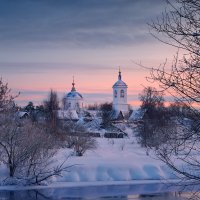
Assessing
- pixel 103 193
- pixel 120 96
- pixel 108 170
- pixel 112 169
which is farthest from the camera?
pixel 120 96

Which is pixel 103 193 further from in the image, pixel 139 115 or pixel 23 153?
pixel 139 115

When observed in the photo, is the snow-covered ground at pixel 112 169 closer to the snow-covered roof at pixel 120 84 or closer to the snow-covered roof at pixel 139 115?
the snow-covered roof at pixel 139 115

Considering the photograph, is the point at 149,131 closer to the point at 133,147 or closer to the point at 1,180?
the point at 133,147

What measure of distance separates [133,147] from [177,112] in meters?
35.3

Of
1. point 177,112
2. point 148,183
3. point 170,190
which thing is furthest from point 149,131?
point 177,112

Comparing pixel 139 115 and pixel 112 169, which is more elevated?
pixel 139 115

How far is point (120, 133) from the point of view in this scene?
53000 millimetres

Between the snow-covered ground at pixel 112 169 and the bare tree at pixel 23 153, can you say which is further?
the snow-covered ground at pixel 112 169

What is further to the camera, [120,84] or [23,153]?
[120,84]

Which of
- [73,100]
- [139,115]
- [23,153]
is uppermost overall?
[73,100]

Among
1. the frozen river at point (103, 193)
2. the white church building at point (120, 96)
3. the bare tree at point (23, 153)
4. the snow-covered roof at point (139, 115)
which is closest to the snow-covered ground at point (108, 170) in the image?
the bare tree at point (23, 153)

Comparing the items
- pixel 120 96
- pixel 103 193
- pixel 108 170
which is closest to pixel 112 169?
pixel 108 170

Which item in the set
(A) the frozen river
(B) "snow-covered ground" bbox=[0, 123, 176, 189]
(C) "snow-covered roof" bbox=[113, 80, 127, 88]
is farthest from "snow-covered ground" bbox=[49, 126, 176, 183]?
(C) "snow-covered roof" bbox=[113, 80, 127, 88]

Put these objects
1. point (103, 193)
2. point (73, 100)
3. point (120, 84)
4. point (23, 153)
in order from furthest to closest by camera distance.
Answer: point (73, 100) < point (120, 84) < point (23, 153) < point (103, 193)
